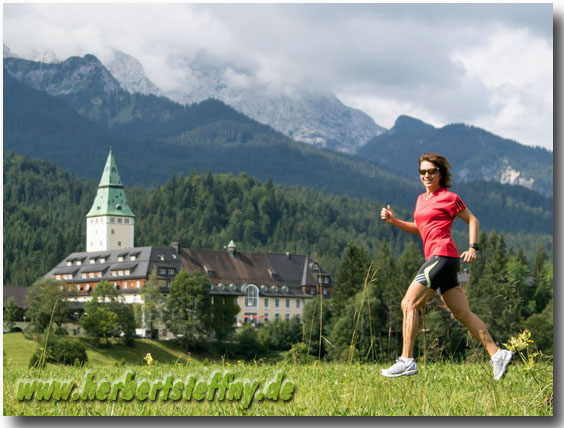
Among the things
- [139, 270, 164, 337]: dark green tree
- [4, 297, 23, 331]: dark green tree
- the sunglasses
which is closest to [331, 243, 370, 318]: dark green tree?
[139, 270, 164, 337]: dark green tree

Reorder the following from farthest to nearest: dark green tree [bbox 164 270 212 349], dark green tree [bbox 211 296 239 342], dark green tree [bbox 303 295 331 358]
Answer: dark green tree [bbox 211 296 239 342]
dark green tree [bbox 164 270 212 349]
dark green tree [bbox 303 295 331 358]

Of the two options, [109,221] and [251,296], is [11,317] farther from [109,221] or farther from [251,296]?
[109,221]

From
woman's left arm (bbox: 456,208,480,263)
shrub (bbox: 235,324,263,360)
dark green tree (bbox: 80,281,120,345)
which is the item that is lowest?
shrub (bbox: 235,324,263,360)

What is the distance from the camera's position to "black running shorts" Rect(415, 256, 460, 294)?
7113mm

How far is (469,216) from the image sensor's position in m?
7.31

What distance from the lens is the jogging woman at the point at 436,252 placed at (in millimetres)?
7117

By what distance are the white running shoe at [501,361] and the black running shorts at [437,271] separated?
0.89 metres

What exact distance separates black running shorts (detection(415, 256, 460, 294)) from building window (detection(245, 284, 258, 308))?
12590cm

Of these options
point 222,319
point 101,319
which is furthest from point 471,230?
point 222,319

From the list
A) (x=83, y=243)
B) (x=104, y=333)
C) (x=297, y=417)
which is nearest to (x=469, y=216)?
(x=297, y=417)

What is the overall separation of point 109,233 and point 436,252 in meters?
162

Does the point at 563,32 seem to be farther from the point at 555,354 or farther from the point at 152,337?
the point at 152,337

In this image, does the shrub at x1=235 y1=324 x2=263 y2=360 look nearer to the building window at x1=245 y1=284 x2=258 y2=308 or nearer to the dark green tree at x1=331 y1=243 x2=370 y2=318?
the dark green tree at x1=331 y1=243 x2=370 y2=318

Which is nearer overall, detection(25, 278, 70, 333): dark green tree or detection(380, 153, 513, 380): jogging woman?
detection(380, 153, 513, 380): jogging woman
